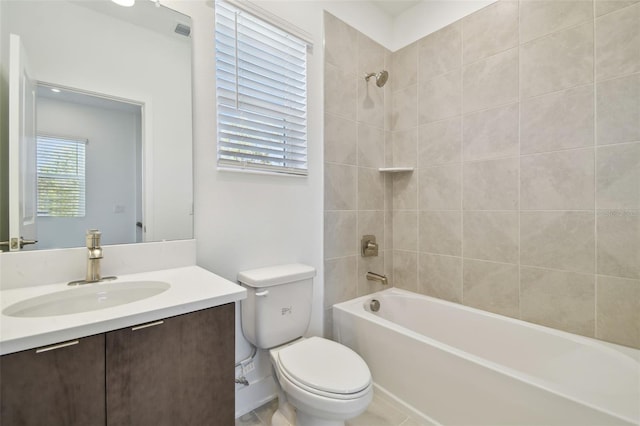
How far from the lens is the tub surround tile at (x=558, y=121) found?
Result: 143 centimetres

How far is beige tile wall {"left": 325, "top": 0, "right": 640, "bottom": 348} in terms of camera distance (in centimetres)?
137

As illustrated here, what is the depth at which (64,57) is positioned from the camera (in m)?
1.07

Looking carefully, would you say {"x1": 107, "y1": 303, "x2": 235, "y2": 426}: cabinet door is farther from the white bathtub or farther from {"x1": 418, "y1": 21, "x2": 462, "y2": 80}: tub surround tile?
{"x1": 418, "y1": 21, "x2": 462, "y2": 80}: tub surround tile

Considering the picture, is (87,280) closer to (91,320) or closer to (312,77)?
(91,320)

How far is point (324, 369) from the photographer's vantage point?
1.24 m

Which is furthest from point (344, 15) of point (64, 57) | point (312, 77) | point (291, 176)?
point (64, 57)

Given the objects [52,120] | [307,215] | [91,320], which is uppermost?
[52,120]

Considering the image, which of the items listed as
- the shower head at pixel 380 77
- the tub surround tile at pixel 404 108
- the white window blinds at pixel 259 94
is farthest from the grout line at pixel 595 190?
the white window blinds at pixel 259 94

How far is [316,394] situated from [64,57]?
5.40 ft

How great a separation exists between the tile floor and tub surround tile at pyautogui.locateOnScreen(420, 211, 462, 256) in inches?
41.4

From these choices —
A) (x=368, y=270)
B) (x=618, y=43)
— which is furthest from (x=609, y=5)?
(x=368, y=270)

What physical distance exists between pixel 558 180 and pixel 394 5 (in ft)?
5.64

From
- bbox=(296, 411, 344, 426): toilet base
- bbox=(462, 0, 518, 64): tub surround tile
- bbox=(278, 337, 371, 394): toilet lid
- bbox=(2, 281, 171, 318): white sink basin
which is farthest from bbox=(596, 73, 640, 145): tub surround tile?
bbox=(2, 281, 171, 318): white sink basin

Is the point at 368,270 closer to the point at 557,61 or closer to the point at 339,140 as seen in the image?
the point at 339,140
